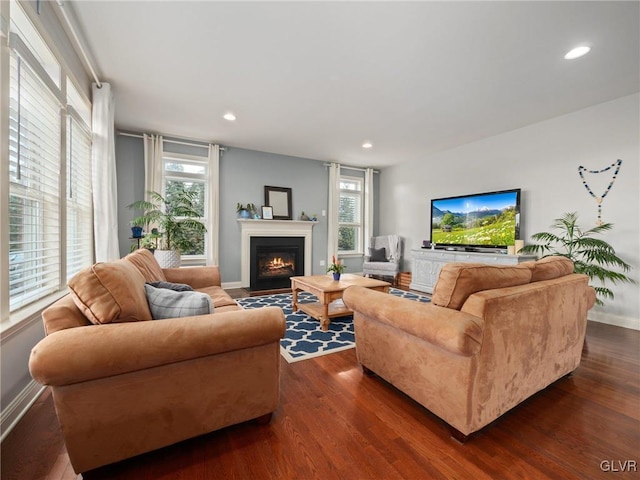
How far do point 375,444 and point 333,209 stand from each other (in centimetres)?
507

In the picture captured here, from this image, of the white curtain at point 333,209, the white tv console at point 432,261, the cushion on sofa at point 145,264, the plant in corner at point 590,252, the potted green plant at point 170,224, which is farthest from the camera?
the white curtain at point 333,209

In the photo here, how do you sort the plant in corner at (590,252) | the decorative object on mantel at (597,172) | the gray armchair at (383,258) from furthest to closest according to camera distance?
1. the gray armchair at (383,258)
2. the decorative object on mantel at (597,172)
3. the plant in corner at (590,252)

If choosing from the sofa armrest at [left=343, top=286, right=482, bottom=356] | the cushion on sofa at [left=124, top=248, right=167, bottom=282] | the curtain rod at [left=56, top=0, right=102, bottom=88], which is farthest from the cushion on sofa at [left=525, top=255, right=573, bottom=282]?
the curtain rod at [left=56, top=0, right=102, bottom=88]

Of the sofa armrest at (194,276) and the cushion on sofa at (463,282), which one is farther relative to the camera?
the sofa armrest at (194,276)

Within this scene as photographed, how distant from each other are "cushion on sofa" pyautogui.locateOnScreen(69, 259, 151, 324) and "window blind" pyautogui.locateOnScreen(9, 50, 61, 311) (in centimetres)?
79

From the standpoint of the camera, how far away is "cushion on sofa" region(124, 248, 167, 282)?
7.01 feet

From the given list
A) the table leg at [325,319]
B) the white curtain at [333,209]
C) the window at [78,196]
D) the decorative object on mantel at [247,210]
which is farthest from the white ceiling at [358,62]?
the table leg at [325,319]

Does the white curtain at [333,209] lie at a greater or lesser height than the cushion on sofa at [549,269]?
greater

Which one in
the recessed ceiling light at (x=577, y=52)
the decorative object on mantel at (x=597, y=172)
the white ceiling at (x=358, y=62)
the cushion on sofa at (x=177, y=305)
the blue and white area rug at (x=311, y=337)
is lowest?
the blue and white area rug at (x=311, y=337)

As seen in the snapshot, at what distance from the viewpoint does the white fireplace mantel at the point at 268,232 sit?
5266 millimetres

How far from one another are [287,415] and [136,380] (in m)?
0.85

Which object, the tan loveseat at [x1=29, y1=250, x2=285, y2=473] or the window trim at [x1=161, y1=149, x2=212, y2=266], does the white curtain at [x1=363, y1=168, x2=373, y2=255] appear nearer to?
the window trim at [x1=161, y1=149, x2=212, y2=266]

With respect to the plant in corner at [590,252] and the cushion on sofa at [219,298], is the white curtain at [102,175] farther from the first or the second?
the plant in corner at [590,252]

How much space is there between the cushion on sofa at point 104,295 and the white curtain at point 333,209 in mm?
5009
